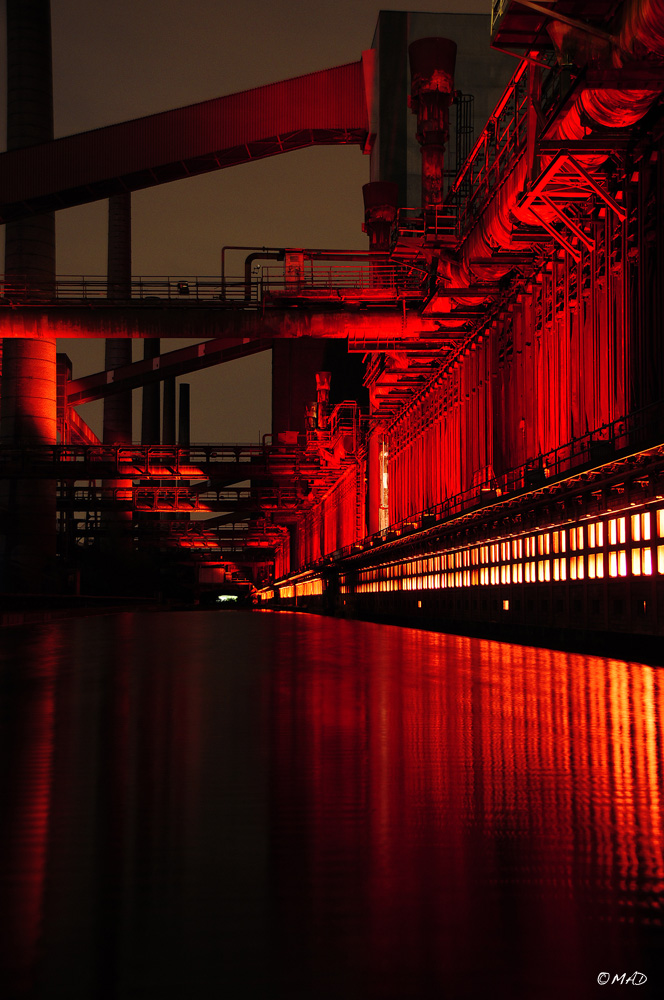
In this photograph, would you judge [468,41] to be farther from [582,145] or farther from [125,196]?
[582,145]

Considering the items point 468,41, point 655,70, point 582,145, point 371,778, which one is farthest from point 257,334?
point 468,41

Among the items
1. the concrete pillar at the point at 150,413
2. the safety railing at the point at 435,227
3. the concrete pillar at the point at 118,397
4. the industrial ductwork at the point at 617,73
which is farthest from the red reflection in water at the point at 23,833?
the concrete pillar at the point at 150,413

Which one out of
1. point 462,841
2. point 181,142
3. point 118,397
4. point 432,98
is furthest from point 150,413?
point 462,841

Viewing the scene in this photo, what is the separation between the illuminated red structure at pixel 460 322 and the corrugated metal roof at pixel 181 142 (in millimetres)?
119

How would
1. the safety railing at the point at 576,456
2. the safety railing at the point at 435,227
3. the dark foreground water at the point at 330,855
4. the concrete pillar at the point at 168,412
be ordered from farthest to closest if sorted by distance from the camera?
the concrete pillar at the point at 168,412
the safety railing at the point at 435,227
the safety railing at the point at 576,456
the dark foreground water at the point at 330,855

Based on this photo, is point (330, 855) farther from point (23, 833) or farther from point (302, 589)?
point (302, 589)

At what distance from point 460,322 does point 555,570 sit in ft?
46.3

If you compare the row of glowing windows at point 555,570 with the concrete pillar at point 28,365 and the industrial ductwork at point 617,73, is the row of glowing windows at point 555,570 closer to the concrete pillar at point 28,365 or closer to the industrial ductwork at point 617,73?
the industrial ductwork at point 617,73

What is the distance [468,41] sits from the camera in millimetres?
67750

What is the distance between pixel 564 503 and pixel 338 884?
2309 centimetres

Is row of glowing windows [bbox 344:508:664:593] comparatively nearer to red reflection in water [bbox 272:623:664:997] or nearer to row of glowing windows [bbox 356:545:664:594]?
row of glowing windows [bbox 356:545:664:594]

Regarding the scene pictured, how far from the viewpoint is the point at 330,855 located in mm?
2418

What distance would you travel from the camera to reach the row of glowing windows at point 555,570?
19.8m

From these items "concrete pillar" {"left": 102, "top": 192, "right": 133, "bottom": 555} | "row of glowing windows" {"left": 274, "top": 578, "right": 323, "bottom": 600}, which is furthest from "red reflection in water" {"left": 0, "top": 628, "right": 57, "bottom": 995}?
"row of glowing windows" {"left": 274, "top": 578, "right": 323, "bottom": 600}
